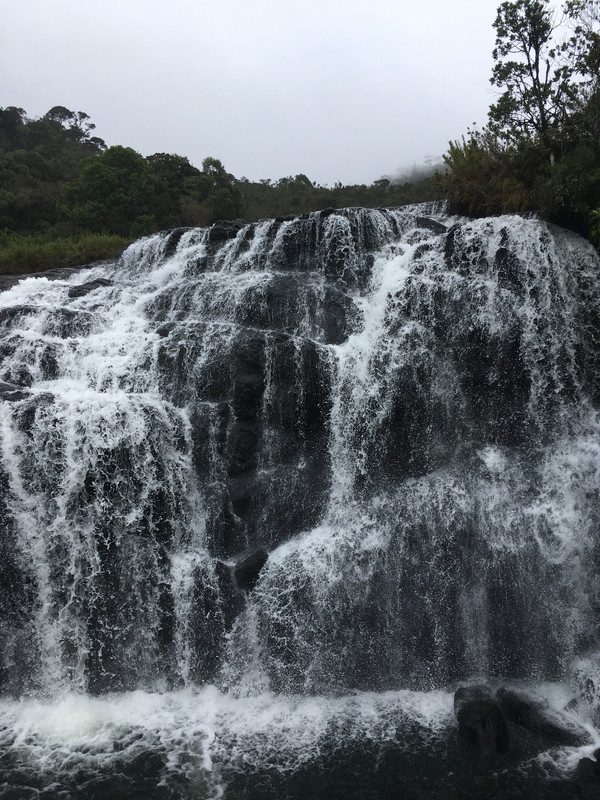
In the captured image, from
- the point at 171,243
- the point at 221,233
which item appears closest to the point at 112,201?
the point at 171,243

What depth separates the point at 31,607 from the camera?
370 inches

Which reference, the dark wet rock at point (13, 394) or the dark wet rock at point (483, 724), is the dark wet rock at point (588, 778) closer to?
the dark wet rock at point (483, 724)

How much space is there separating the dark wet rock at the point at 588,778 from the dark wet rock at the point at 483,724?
96 cm

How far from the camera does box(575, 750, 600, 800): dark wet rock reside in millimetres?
6839

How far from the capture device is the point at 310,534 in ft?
33.7

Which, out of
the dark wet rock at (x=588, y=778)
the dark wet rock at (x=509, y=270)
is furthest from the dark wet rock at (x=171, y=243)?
the dark wet rock at (x=588, y=778)

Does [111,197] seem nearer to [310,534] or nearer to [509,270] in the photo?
[509,270]

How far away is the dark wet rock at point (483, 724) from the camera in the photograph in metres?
7.70

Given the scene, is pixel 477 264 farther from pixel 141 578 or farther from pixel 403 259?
pixel 141 578

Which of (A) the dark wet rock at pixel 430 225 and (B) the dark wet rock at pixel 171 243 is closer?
(A) the dark wet rock at pixel 430 225

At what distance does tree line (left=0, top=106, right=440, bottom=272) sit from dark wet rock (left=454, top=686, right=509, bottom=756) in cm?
1965

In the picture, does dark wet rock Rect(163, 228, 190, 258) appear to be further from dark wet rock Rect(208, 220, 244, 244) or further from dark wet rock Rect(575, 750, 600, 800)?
dark wet rock Rect(575, 750, 600, 800)

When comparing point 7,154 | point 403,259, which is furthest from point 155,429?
point 7,154

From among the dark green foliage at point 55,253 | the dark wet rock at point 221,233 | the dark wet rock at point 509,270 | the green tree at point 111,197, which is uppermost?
the green tree at point 111,197
